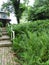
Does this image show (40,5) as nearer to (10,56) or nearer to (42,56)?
(10,56)

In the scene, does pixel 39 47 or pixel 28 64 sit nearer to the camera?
pixel 28 64

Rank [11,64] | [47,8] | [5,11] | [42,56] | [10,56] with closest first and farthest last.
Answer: [42,56] < [11,64] < [10,56] < [47,8] < [5,11]

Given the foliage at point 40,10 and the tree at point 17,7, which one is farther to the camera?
the tree at point 17,7

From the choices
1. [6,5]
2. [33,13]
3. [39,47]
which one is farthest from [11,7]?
[39,47]

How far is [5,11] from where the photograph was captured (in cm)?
2656

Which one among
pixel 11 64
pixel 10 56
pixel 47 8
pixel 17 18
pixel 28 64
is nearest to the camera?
pixel 28 64

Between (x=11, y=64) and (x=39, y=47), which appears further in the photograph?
(x=11, y=64)

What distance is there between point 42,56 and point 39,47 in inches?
15.2

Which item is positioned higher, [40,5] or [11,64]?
[40,5]

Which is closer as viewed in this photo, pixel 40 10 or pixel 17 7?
pixel 40 10

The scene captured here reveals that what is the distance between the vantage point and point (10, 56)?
24.4 feet

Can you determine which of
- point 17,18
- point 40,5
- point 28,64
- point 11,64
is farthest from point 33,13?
point 28,64

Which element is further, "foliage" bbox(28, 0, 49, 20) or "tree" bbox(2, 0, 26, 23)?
"tree" bbox(2, 0, 26, 23)

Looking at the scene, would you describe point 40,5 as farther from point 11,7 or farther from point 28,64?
point 28,64
